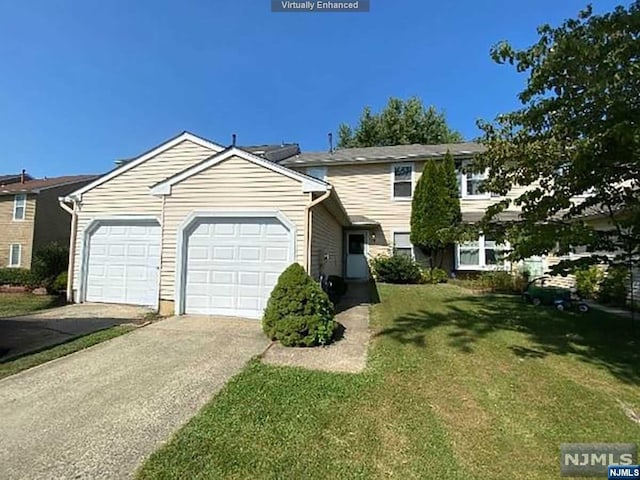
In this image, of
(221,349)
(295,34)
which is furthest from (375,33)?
(221,349)

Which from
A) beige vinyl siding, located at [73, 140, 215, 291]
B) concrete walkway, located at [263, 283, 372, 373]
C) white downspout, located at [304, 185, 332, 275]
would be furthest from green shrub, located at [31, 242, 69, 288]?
concrete walkway, located at [263, 283, 372, 373]

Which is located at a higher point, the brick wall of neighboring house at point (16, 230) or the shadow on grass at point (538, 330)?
the brick wall of neighboring house at point (16, 230)

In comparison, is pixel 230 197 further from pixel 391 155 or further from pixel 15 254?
pixel 15 254

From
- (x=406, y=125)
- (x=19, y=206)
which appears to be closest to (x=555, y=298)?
(x=406, y=125)

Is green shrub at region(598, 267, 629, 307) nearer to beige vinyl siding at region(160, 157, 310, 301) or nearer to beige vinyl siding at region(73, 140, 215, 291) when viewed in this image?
beige vinyl siding at region(160, 157, 310, 301)

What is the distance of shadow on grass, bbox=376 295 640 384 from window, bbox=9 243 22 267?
19616mm

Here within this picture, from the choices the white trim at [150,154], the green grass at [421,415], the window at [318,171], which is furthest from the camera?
the window at [318,171]

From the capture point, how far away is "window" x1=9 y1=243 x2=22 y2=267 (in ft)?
57.0

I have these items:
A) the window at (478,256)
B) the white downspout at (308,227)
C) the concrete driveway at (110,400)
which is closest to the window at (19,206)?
the concrete driveway at (110,400)

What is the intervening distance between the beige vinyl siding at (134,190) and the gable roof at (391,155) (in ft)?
21.3

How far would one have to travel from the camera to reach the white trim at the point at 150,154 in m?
10.3

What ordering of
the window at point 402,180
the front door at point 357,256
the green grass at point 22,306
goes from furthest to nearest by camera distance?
the front door at point 357,256, the window at point 402,180, the green grass at point 22,306

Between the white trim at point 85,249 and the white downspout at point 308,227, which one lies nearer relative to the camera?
the white downspout at point 308,227

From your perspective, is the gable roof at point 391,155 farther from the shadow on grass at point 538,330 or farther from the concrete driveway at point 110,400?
the concrete driveway at point 110,400
